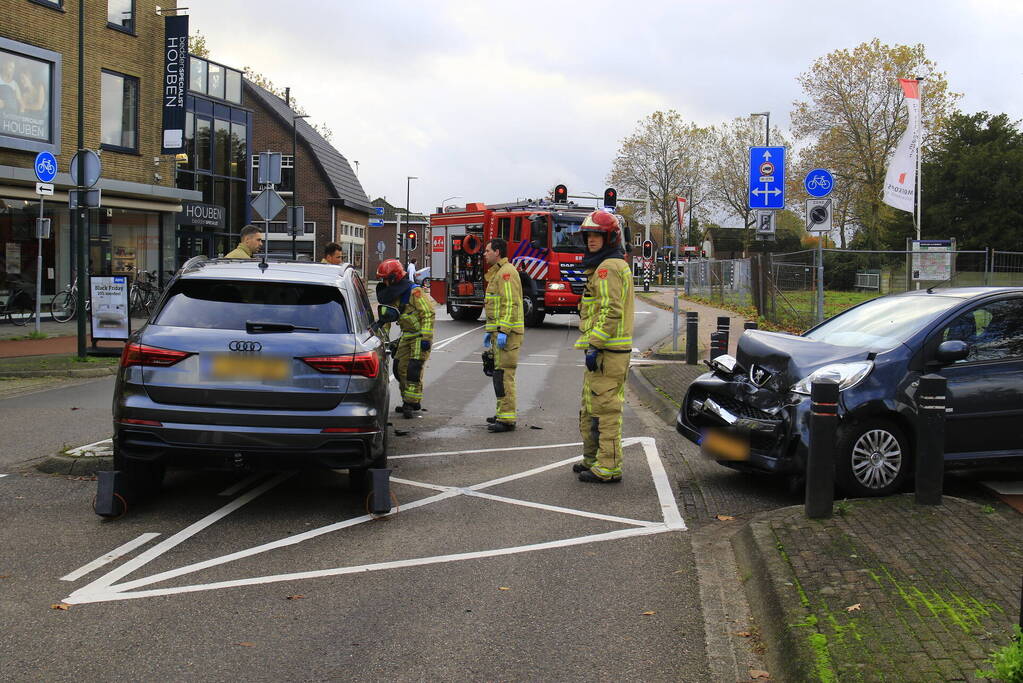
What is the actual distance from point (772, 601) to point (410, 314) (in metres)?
6.08

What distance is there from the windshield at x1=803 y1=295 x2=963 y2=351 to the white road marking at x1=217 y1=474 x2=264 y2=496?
440 centimetres

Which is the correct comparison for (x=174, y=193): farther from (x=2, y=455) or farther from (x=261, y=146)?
(x=261, y=146)

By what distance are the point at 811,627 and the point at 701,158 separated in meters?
69.1

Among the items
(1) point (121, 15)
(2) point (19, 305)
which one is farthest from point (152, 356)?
(1) point (121, 15)

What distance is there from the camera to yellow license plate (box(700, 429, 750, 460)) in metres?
6.91

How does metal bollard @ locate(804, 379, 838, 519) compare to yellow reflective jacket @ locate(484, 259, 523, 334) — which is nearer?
metal bollard @ locate(804, 379, 838, 519)

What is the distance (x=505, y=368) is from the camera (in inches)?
380

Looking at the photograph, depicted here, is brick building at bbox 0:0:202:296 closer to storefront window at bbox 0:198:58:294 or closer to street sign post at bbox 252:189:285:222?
storefront window at bbox 0:198:58:294

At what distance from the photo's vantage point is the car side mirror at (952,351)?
650cm

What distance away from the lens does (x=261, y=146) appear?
178 ft

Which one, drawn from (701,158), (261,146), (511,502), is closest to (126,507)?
(511,502)

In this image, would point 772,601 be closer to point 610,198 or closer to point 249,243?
point 249,243

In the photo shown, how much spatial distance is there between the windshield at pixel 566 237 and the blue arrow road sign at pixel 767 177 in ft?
24.0

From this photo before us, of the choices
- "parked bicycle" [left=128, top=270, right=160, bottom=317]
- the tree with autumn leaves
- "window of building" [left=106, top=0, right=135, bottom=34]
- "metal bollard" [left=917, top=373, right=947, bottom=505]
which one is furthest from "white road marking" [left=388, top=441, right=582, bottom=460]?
the tree with autumn leaves
